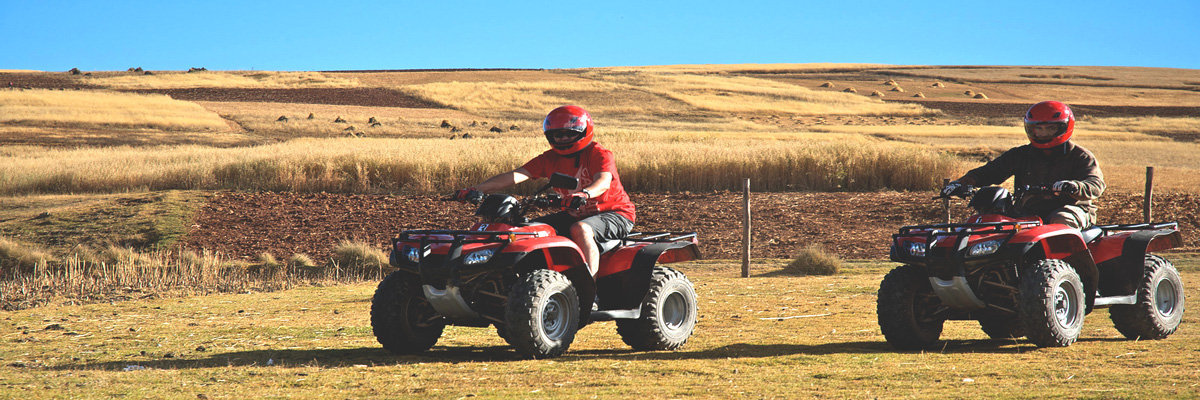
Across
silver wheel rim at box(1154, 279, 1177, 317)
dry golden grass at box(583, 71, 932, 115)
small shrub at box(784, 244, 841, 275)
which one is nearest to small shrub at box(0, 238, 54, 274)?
small shrub at box(784, 244, 841, 275)

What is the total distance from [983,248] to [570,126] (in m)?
3.10

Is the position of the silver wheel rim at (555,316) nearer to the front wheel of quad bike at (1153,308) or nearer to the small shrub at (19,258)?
the front wheel of quad bike at (1153,308)

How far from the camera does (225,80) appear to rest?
9656 centimetres

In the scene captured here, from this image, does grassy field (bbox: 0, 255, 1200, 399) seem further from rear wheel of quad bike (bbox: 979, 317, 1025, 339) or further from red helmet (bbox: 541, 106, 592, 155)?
red helmet (bbox: 541, 106, 592, 155)

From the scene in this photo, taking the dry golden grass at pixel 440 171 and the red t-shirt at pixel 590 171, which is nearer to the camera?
the red t-shirt at pixel 590 171

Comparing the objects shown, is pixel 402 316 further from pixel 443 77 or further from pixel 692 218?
pixel 443 77

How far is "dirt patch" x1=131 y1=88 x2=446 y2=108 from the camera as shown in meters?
80.1

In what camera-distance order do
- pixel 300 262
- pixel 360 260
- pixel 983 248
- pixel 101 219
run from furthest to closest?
pixel 101 219 < pixel 300 262 < pixel 360 260 < pixel 983 248

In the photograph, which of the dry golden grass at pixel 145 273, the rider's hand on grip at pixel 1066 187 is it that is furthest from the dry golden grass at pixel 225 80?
the rider's hand on grip at pixel 1066 187

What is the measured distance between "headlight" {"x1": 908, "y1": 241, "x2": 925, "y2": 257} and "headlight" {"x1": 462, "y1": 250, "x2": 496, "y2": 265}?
308 cm

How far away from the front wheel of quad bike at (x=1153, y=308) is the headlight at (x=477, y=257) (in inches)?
206

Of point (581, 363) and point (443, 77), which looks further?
point (443, 77)

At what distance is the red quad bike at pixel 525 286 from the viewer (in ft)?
25.9

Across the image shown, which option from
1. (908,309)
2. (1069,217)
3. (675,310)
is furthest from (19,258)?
(1069,217)
